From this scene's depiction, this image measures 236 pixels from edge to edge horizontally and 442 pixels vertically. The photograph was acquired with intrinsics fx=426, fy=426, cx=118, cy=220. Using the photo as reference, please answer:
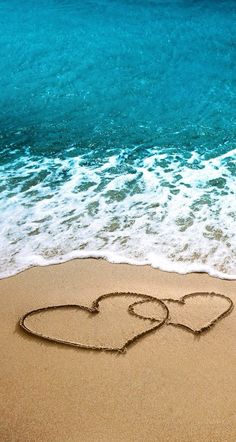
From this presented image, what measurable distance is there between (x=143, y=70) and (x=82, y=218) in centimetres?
830

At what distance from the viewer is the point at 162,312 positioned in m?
3.95

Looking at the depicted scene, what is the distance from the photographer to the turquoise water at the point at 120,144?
5.05 m

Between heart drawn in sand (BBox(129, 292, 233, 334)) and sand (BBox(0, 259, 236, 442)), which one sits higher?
sand (BBox(0, 259, 236, 442))

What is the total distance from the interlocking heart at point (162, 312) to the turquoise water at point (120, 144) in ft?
1.65

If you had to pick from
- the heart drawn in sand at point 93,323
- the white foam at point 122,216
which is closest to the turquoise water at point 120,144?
the white foam at point 122,216

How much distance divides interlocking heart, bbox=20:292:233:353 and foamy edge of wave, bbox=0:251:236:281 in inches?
14.6

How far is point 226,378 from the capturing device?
3.27 meters

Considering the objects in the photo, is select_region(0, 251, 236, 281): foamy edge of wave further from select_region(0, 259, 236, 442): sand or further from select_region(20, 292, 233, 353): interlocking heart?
select_region(20, 292, 233, 353): interlocking heart

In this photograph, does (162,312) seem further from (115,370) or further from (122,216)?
(122,216)

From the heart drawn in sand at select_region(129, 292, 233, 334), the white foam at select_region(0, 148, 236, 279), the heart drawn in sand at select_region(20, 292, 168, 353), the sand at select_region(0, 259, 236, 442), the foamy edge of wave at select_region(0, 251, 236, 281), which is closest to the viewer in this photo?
the sand at select_region(0, 259, 236, 442)

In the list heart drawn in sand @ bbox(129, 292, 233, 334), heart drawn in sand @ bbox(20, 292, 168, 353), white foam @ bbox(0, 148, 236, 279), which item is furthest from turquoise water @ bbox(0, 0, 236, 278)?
heart drawn in sand @ bbox(20, 292, 168, 353)

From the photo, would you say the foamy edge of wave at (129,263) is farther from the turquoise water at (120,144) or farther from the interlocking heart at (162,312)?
the interlocking heart at (162,312)

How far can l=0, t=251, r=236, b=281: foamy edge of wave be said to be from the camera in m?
4.48

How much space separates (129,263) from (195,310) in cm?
100
